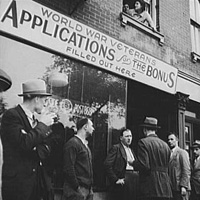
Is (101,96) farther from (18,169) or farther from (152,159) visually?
(18,169)

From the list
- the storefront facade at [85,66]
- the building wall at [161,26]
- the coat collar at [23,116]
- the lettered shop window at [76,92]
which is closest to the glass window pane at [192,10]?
the building wall at [161,26]

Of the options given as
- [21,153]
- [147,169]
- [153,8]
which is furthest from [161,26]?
[21,153]

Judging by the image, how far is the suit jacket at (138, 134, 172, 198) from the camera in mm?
4910

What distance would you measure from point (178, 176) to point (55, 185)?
2485 mm

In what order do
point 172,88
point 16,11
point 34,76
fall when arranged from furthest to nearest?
point 172,88 < point 34,76 < point 16,11

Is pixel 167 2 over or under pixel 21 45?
over

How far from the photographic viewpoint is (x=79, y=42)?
5.00 m

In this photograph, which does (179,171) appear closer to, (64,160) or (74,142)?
(74,142)

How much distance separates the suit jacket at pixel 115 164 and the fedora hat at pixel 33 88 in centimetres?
169

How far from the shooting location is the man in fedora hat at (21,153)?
3871 millimetres

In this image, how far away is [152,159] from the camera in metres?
4.98

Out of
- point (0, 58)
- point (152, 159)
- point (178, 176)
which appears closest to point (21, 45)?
point (0, 58)

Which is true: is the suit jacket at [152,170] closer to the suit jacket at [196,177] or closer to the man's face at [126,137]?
the man's face at [126,137]

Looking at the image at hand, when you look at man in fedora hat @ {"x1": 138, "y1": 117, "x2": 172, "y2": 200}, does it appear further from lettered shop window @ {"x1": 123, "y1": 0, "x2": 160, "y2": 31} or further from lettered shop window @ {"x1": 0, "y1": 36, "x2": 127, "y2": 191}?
lettered shop window @ {"x1": 123, "y1": 0, "x2": 160, "y2": 31}
